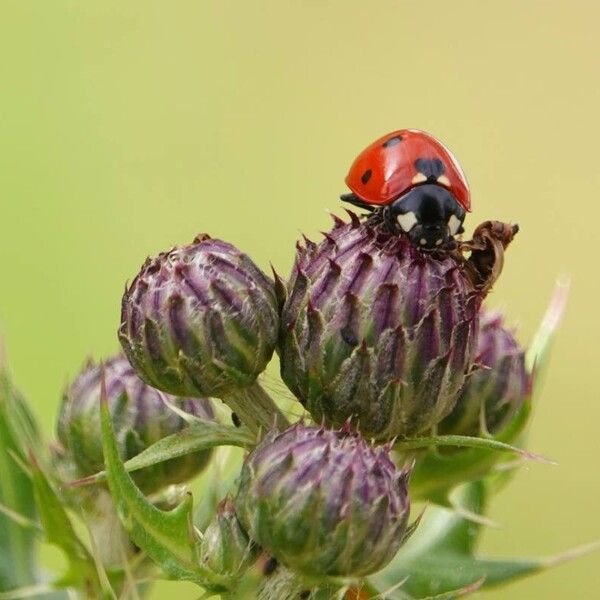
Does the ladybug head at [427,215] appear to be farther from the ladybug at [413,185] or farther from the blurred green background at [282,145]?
the blurred green background at [282,145]

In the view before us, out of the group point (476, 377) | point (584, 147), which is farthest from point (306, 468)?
point (584, 147)

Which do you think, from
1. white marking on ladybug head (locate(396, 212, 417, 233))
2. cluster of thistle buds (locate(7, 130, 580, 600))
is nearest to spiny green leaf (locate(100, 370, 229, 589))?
cluster of thistle buds (locate(7, 130, 580, 600))

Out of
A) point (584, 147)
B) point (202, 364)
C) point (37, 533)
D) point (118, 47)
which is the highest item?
point (118, 47)

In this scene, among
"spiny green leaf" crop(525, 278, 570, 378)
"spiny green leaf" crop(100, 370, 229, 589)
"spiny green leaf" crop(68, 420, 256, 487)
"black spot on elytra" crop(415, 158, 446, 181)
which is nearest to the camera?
"spiny green leaf" crop(100, 370, 229, 589)

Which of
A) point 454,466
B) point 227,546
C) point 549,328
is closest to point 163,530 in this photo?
point 227,546

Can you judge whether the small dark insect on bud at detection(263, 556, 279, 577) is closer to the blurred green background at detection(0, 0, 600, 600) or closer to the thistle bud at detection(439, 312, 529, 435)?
the thistle bud at detection(439, 312, 529, 435)

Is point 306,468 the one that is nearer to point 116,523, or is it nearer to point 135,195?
point 116,523

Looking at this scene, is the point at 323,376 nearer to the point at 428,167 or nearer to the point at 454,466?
the point at 454,466

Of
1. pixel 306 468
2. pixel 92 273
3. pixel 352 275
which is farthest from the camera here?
pixel 92 273
